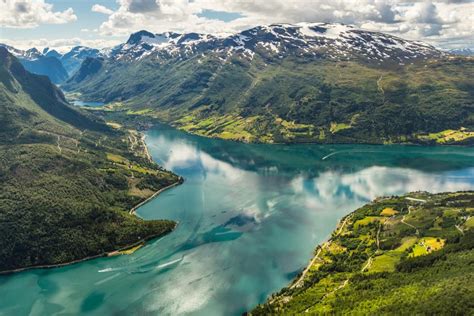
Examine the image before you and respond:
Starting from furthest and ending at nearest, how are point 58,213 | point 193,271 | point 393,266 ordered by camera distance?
point 58,213 < point 193,271 < point 393,266

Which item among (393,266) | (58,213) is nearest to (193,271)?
(58,213)

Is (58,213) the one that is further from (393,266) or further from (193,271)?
(393,266)

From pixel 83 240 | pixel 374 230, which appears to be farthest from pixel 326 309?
pixel 83 240

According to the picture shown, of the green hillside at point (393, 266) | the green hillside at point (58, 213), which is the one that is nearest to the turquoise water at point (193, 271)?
the green hillside at point (58, 213)

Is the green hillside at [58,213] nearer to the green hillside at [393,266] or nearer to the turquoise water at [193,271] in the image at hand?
the turquoise water at [193,271]

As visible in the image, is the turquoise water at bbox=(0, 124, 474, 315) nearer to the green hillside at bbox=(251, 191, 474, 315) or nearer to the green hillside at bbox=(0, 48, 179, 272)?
the green hillside at bbox=(0, 48, 179, 272)

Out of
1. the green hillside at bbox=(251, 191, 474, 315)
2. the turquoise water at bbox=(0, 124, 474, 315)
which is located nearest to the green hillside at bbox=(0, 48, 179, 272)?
the turquoise water at bbox=(0, 124, 474, 315)

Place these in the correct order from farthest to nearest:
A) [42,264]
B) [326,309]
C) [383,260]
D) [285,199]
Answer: [285,199] < [42,264] < [383,260] < [326,309]

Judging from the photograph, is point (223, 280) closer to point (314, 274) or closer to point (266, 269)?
point (266, 269)
